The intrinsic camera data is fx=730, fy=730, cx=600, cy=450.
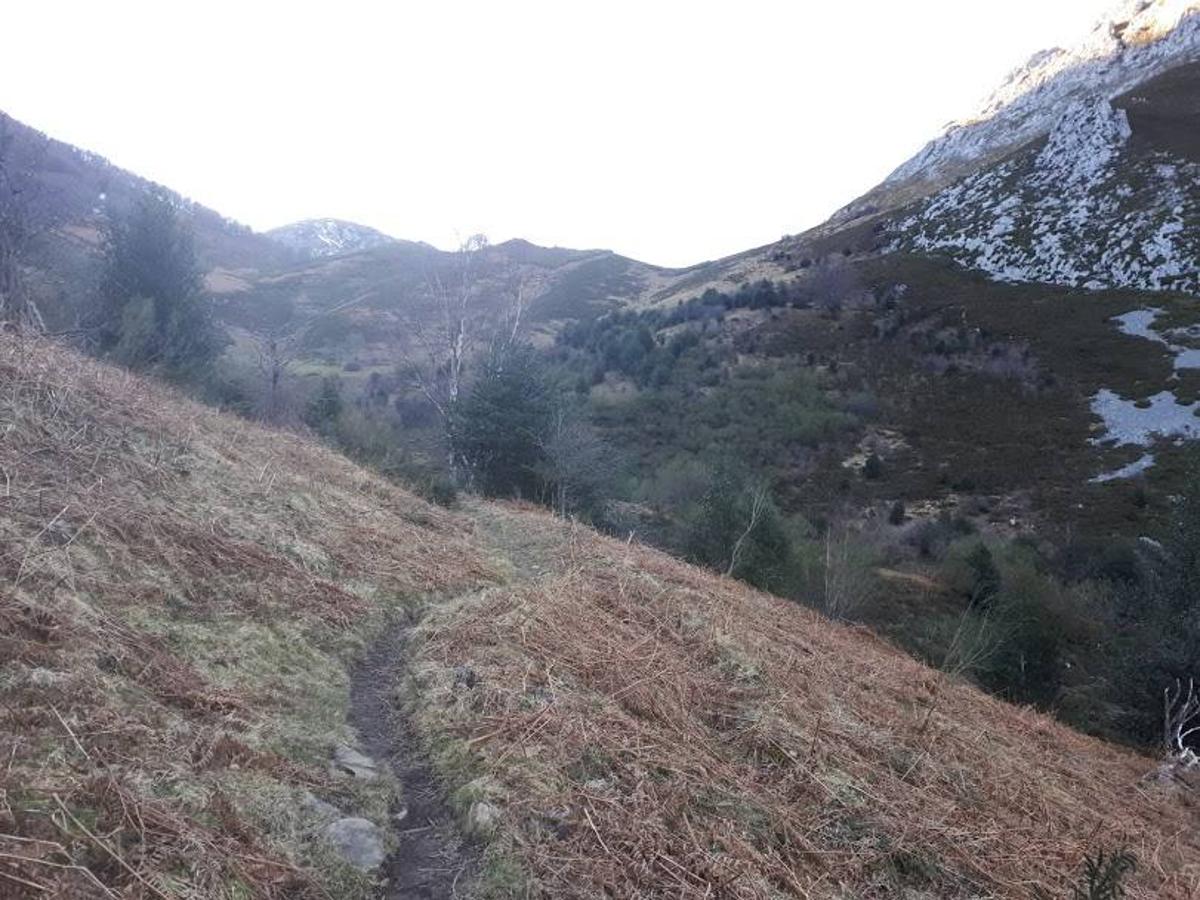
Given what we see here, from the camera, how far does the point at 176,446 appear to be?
7.57 meters

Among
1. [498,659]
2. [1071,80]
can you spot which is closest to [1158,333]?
[498,659]

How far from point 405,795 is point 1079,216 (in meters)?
56.7

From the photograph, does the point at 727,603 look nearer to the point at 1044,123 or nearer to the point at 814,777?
the point at 814,777

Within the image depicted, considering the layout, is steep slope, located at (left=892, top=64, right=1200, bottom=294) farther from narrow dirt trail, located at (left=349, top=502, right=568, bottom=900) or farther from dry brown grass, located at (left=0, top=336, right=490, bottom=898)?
narrow dirt trail, located at (left=349, top=502, right=568, bottom=900)

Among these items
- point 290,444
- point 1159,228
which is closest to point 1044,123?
point 1159,228

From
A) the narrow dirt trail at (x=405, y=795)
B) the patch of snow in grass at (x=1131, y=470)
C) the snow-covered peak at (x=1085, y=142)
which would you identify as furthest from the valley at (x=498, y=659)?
the snow-covered peak at (x=1085, y=142)

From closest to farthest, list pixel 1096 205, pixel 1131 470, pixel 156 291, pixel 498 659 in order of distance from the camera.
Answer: pixel 498 659
pixel 156 291
pixel 1131 470
pixel 1096 205

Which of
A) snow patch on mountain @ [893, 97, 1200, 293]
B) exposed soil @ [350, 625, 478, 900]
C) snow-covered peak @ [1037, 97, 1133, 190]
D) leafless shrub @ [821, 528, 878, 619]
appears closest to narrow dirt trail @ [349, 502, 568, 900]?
exposed soil @ [350, 625, 478, 900]

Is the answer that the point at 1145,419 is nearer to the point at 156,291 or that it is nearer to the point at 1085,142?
the point at 1085,142

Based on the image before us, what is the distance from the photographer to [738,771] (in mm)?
4141

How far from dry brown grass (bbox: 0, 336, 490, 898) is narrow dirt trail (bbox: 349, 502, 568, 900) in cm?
19

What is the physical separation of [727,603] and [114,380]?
7742mm

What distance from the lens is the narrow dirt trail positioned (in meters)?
3.16

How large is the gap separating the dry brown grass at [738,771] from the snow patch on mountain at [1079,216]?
154 feet
